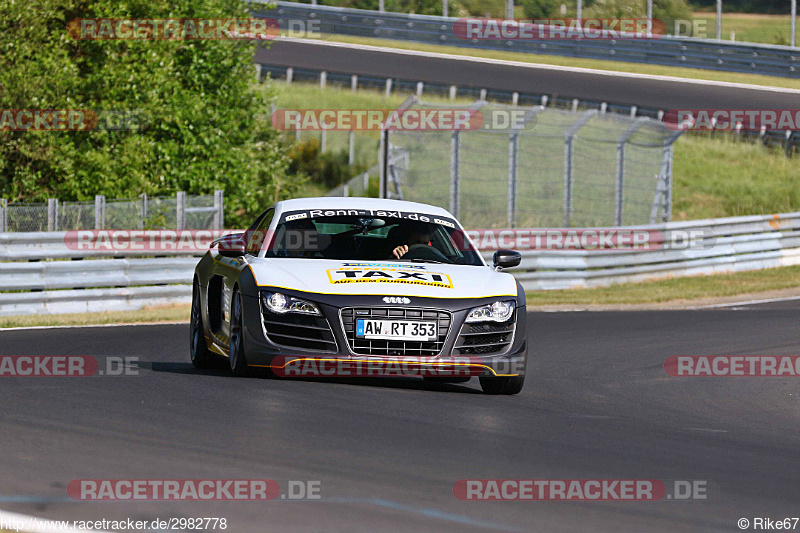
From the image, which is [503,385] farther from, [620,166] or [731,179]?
[731,179]

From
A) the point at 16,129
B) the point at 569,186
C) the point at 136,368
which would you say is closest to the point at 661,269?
the point at 569,186

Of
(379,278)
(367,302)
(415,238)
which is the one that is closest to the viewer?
(367,302)

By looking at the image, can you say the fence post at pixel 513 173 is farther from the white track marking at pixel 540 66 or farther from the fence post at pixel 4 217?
the white track marking at pixel 540 66

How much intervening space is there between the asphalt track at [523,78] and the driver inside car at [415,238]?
3064cm

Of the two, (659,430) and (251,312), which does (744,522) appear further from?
(251,312)

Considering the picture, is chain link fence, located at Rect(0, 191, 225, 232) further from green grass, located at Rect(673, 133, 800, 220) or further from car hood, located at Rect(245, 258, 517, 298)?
green grass, located at Rect(673, 133, 800, 220)

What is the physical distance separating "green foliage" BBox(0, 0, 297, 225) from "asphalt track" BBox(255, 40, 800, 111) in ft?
57.7

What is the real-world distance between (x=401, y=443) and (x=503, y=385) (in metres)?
2.81

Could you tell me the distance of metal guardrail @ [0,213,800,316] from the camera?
17000mm

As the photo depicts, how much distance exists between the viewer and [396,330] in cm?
949

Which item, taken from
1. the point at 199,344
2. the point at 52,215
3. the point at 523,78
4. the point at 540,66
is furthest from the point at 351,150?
the point at 199,344

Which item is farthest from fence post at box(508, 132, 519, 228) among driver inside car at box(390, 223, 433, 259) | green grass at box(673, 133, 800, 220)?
driver inside car at box(390, 223, 433, 259)

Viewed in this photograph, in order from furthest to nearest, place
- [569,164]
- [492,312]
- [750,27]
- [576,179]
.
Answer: [750,27], [576,179], [569,164], [492,312]

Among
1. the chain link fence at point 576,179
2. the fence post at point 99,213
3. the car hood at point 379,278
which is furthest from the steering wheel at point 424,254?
the chain link fence at point 576,179
